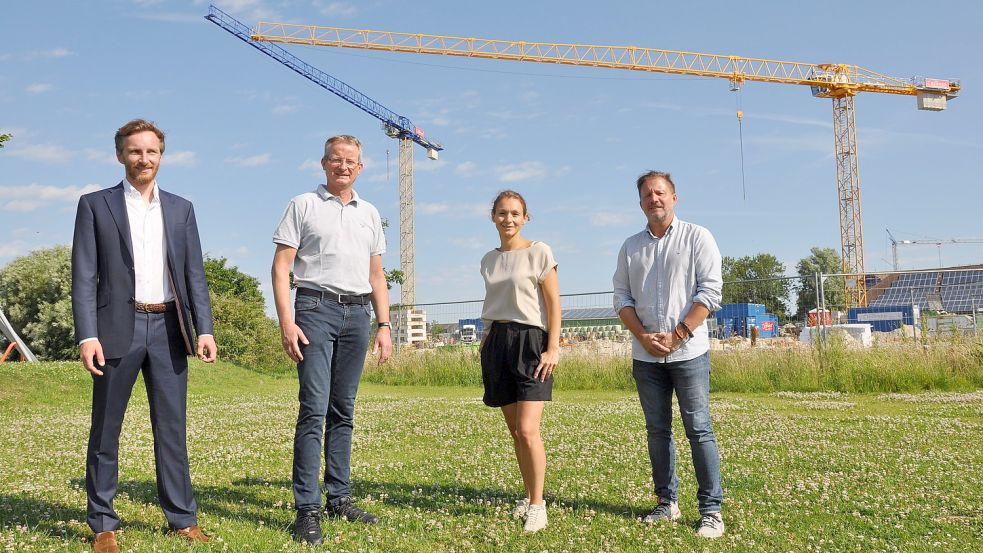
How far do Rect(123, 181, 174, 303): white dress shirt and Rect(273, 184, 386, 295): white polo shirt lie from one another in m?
0.69

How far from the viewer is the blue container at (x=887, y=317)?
19172mm

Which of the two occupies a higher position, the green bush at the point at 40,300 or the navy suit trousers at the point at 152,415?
the green bush at the point at 40,300

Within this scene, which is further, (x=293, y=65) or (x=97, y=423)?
(x=293, y=65)

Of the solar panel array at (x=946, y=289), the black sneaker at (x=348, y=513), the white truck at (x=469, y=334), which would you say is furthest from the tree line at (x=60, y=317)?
the black sneaker at (x=348, y=513)

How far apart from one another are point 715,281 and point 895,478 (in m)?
2.78

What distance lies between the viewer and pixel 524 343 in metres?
5.00

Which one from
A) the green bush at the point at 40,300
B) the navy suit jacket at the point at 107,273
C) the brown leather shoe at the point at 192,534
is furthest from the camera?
the green bush at the point at 40,300

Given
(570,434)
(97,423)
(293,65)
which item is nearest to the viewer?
(97,423)

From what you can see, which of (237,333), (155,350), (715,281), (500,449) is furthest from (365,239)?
(237,333)

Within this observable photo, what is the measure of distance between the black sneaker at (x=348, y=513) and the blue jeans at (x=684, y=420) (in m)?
1.96

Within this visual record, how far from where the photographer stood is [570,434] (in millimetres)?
9094

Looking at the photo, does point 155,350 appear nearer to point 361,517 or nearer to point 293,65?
point 361,517

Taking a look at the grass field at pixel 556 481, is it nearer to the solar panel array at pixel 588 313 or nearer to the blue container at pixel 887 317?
the solar panel array at pixel 588 313

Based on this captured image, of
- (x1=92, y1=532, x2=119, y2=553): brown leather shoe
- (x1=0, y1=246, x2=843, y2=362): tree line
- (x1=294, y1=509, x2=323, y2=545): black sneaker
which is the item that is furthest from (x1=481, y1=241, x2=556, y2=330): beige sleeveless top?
(x1=0, y1=246, x2=843, y2=362): tree line
